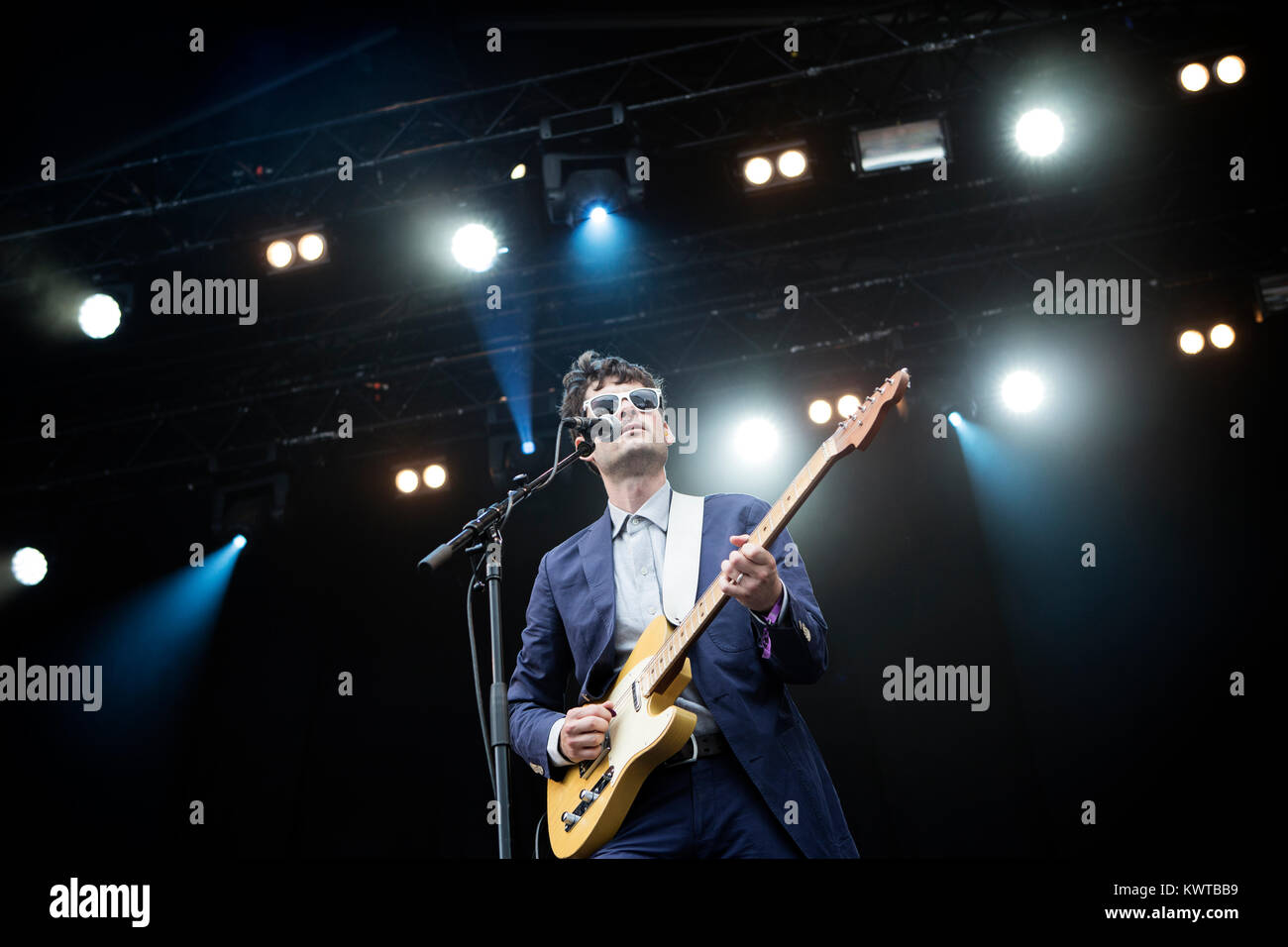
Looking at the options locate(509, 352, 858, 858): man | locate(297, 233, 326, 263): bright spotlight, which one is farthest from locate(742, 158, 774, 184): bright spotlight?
locate(509, 352, 858, 858): man

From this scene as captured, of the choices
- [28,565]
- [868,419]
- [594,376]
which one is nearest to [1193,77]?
[594,376]

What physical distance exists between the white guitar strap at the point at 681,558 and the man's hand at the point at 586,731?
0.30 metres

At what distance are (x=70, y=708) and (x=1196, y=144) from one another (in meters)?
7.51

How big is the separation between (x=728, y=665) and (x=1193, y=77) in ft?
14.3

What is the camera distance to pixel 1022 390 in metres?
6.08

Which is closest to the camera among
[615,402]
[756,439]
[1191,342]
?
[615,402]

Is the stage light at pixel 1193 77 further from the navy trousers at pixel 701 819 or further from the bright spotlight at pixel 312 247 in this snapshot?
the bright spotlight at pixel 312 247

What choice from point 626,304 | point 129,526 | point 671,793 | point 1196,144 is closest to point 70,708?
point 129,526

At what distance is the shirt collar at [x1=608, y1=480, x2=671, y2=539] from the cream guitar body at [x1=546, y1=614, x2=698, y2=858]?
0.45 meters

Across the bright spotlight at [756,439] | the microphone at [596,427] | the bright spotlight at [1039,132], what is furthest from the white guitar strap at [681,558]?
the bright spotlight at [1039,132]

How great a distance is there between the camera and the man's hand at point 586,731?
8.48 feet

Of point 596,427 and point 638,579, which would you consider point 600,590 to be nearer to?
point 638,579

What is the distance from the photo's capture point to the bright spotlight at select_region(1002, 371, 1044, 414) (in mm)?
6082
